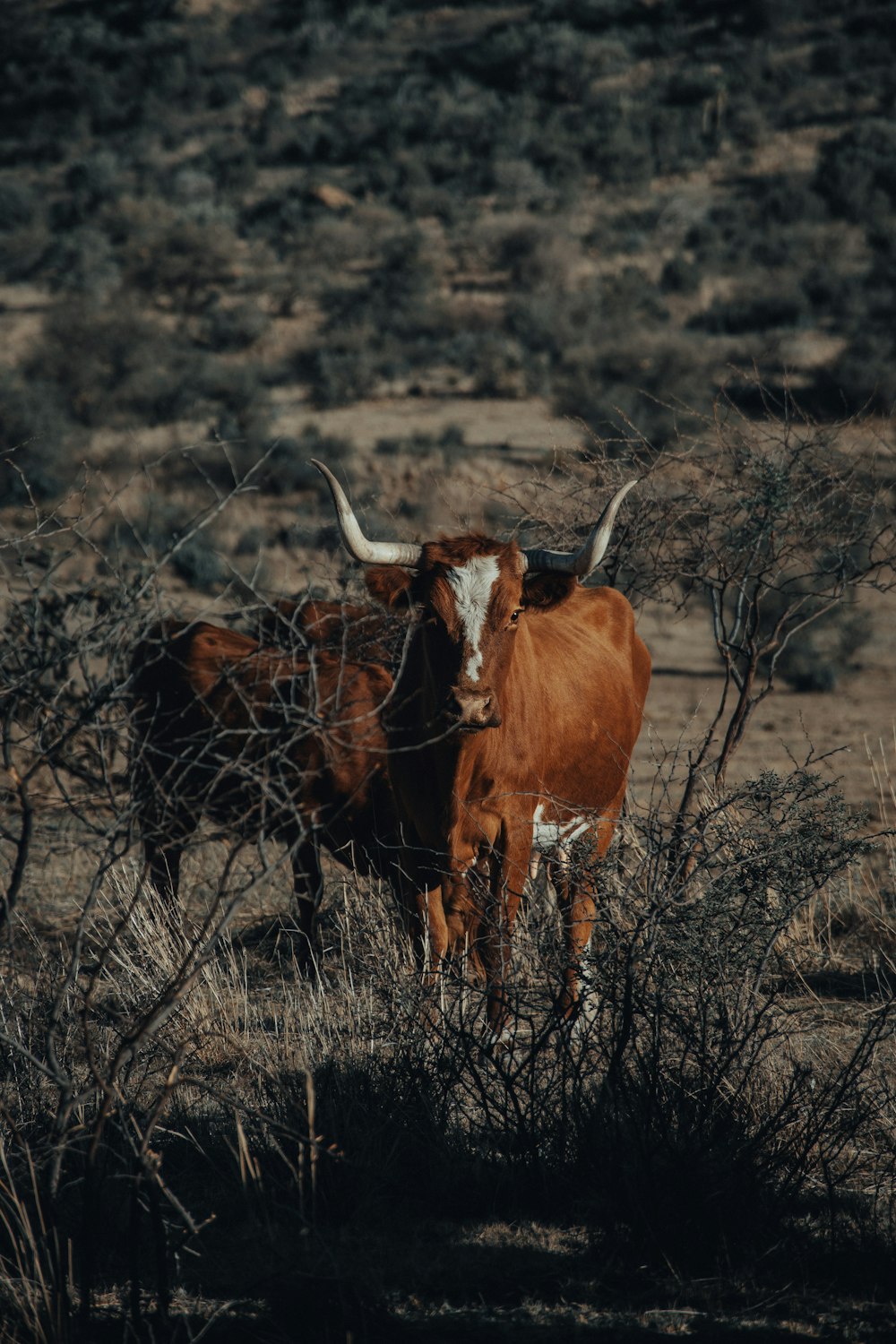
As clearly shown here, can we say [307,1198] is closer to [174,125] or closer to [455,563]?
[455,563]

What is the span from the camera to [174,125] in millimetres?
42969

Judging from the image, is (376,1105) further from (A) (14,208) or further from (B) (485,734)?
(A) (14,208)

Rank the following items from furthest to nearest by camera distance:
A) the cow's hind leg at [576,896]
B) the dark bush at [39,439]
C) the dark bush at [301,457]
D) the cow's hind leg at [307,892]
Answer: the dark bush at [39,439], the dark bush at [301,457], the cow's hind leg at [307,892], the cow's hind leg at [576,896]

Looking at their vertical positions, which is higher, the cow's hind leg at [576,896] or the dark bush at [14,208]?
the dark bush at [14,208]

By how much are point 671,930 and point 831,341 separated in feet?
86.2

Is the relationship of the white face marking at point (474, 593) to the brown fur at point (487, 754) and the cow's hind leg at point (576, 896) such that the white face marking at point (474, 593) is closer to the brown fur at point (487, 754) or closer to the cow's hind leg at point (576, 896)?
the brown fur at point (487, 754)

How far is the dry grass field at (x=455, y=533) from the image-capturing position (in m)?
3.99

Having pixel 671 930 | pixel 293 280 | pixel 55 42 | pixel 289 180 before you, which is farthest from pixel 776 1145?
pixel 55 42

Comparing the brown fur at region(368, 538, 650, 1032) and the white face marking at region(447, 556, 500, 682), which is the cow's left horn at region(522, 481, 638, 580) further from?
the white face marking at region(447, 556, 500, 682)

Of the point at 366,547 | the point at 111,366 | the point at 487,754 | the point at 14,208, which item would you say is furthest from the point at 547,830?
the point at 14,208

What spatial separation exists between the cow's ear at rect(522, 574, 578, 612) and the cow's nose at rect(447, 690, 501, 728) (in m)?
1.03

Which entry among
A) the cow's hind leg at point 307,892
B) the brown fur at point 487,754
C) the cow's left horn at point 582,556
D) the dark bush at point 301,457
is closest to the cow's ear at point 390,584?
the brown fur at point 487,754

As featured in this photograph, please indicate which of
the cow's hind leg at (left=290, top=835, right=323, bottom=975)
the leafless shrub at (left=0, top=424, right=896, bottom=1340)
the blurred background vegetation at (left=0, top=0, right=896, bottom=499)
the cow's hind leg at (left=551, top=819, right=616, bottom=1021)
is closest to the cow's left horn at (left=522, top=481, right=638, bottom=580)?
the cow's hind leg at (left=551, top=819, right=616, bottom=1021)

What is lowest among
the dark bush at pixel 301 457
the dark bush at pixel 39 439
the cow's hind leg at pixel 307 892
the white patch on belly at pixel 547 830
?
the dark bush at pixel 301 457
